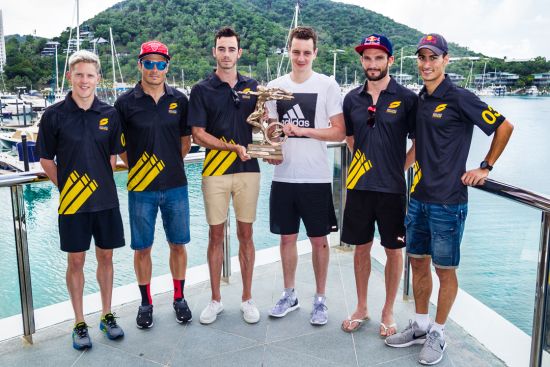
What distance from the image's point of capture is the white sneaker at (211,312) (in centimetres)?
287

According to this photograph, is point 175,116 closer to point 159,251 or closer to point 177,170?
point 177,170

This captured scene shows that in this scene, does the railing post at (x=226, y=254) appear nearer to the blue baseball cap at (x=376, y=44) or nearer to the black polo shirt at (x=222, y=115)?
the black polo shirt at (x=222, y=115)

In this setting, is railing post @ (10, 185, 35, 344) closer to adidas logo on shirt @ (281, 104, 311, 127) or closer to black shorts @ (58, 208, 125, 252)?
black shorts @ (58, 208, 125, 252)

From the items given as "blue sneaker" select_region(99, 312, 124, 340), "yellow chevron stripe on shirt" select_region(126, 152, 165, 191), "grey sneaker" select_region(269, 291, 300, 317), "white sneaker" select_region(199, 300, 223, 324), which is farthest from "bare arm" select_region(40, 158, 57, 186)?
"grey sneaker" select_region(269, 291, 300, 317)

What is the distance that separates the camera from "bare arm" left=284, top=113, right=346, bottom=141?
265cm

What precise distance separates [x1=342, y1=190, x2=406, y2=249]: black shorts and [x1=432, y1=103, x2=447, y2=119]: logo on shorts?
21.2 inches

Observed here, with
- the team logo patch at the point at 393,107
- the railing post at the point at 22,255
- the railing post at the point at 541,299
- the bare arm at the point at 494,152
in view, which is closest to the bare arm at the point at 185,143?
the railing post at the point at 22,255

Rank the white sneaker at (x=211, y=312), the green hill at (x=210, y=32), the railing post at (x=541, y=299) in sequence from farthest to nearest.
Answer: the green hill at (x=210, y=32)
the white sneaker at (x=211, y=312)
the railing post at (x=541, y=299)

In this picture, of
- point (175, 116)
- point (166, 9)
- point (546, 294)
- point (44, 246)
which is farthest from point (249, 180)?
point (166, 9)

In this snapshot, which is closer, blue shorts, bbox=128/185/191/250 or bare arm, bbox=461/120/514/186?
bare arm, bbox=461/120/514/186

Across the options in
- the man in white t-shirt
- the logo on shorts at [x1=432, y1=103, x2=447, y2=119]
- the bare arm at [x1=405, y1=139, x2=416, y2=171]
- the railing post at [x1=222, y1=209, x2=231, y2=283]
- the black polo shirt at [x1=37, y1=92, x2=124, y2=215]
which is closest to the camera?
the logo on shorts at [x1=432, y1=103, x2=447, y2=119]

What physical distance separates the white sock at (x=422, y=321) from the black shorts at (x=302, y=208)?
71cm

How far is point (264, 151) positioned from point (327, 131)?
1.28 ft

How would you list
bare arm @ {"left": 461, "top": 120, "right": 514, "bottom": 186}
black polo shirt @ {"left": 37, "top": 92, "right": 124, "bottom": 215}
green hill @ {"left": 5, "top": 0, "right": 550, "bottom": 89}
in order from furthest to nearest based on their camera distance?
green hill @ {"left": 5, "top": 0, "right": 550, "bottom": 89}
black polo shirt @ {"left": 37, "top": 92, "right": 124, "bottom": 215}
bare arm @ {"left": 461, "top": 120, "right": 514, "bottom": 186}
